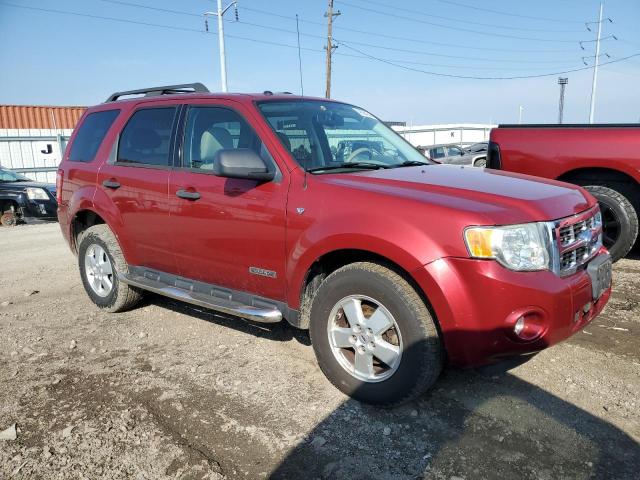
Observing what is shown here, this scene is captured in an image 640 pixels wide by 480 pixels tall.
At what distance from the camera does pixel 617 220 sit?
5.31 meters

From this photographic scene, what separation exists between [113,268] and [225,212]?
67.7 inches

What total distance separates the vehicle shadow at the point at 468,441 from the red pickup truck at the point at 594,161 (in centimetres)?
302

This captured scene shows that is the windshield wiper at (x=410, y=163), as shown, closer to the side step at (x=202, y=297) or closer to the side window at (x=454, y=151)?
the side step at (x=202, y=297)

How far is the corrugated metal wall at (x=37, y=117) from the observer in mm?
27344

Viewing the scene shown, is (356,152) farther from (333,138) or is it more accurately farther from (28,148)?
(28,148)

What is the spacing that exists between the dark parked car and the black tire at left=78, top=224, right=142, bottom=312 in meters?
7.22

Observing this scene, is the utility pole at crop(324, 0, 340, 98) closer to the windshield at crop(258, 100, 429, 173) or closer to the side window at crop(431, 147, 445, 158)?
the side window at crop(431, 147, 445, 158)

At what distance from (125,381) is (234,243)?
3.88ft

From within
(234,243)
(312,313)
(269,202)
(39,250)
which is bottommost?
(39,250)

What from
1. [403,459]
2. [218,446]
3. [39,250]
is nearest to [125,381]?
[218,446]

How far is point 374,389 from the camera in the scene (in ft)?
9.62

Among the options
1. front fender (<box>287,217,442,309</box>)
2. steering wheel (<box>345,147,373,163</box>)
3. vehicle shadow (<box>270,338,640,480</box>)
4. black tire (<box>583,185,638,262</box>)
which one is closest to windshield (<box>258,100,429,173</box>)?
steering wheel (<box>345,147,373,163</box>)

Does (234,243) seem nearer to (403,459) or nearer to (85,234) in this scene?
(403,459)

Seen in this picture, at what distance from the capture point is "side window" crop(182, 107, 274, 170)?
144 inches
